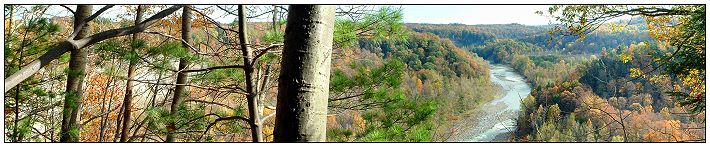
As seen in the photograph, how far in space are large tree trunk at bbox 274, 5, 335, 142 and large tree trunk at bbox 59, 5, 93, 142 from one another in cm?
217

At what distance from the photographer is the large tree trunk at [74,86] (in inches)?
103

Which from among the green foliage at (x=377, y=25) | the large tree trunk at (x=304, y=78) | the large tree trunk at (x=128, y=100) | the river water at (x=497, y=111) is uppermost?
the green foliage at (x=377, y=25)

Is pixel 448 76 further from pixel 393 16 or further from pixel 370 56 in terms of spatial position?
pixel 393 16

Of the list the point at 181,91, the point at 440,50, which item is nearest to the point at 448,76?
the point at 440,50

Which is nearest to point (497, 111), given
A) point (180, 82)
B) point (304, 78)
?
point (180, 82)

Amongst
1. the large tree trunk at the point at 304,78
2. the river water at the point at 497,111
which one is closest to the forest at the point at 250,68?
the large tree trunk at the point at 304,78

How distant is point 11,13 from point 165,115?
96cm

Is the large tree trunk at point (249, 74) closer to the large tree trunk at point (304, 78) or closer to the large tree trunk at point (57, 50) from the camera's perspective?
the large tree trunk at point (57, 50)

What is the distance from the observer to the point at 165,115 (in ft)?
7.69

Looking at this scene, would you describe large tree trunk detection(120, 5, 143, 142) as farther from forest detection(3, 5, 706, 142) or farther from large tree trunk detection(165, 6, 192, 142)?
large tree trunk detection(165, 6, 192, 142)

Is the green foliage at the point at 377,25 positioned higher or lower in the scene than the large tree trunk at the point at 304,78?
higher

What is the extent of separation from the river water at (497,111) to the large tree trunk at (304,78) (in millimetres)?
12614

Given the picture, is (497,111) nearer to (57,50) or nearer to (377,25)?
(377,25)

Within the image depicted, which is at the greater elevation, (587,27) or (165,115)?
(587,27)
